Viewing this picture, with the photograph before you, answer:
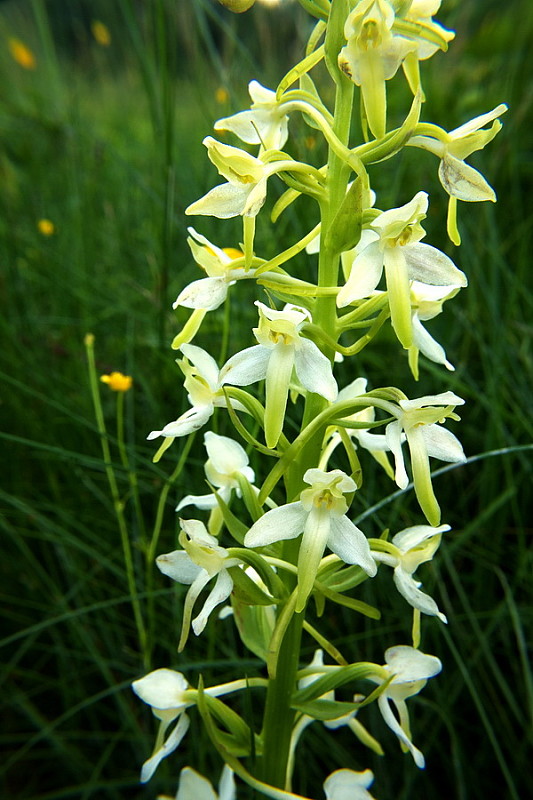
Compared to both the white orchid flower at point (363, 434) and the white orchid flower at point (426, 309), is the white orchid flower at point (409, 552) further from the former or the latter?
the white orchid flower at point (426, 309)

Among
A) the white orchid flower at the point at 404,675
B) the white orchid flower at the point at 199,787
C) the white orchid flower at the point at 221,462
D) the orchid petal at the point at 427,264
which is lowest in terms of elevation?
the white orchid flower at the point at 199,787

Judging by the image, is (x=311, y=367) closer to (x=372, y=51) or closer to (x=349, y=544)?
(x=349, y=544)

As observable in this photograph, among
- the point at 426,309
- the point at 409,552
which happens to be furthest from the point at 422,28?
the point at 409,552

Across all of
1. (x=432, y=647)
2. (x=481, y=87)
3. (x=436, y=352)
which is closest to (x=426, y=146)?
(x=436, y=352)

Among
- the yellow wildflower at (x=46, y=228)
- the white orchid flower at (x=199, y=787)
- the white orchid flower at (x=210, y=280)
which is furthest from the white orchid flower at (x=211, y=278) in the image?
the yellow wildflower at (x=46, y=228)

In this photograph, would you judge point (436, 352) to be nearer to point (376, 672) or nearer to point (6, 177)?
point (376, 672)
